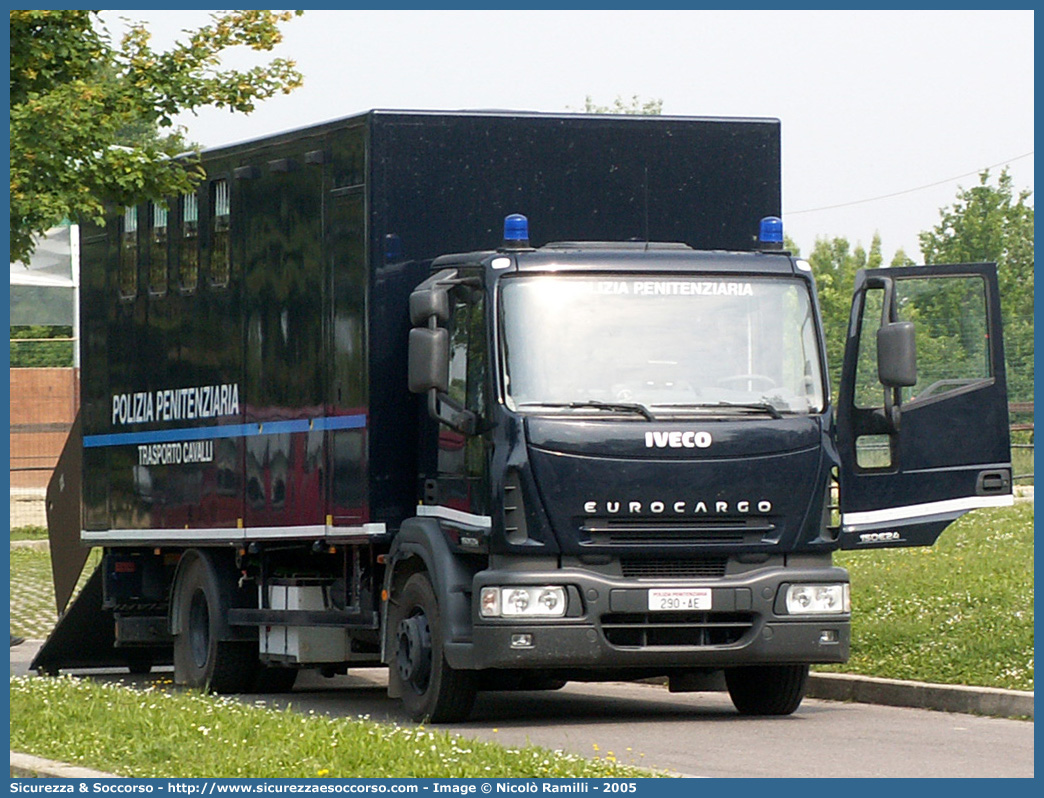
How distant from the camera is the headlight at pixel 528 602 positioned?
12688 millimetres

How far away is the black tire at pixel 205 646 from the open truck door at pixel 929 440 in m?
4.81

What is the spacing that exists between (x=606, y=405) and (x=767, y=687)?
91.8 inches

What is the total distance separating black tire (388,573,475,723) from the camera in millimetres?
13078

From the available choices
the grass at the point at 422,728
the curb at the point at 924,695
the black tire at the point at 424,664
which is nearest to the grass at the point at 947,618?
the grass at the point at 422,728

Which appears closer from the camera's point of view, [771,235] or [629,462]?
[629,462]

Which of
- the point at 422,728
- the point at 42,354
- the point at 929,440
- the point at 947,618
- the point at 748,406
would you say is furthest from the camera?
the point at 42,354

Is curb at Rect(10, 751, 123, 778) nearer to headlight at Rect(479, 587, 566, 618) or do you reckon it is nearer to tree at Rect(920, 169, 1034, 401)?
headlight at Rect(479, 587, 566, 618)

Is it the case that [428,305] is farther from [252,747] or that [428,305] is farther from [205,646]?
[205,646]

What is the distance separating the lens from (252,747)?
405 inches

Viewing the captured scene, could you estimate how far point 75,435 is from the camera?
19375 mm

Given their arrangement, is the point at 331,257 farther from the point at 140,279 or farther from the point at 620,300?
the point at 140,279

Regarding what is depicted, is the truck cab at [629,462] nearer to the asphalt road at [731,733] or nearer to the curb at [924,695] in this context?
the asphalt road at [731,733]

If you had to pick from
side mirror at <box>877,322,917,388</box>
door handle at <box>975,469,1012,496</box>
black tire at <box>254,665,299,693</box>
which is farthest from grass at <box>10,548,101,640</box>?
side mirror at <box>877,322,917,388</box>

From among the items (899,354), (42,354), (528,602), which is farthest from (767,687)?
(42,354)
